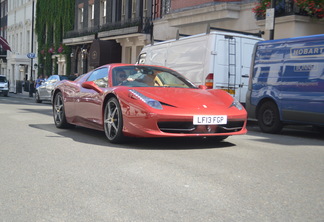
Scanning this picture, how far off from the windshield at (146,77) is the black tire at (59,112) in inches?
76.1

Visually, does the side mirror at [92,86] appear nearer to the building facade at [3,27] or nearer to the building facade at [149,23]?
the building facade at [149,23]

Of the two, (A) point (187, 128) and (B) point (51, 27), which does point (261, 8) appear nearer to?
(A) point (187, 128)

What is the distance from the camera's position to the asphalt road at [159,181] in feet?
12.1

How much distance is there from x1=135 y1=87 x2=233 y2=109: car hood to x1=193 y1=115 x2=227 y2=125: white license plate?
21 centimetres

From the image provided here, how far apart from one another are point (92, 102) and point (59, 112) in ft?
5.95

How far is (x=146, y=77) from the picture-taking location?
26.1 ft

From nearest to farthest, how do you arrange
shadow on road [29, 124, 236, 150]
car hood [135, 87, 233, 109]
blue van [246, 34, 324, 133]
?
car hood [135, 87, 233, 109] → shadow on road [29, 124, 236, 150] → blue van [246, 34, 324, 133]

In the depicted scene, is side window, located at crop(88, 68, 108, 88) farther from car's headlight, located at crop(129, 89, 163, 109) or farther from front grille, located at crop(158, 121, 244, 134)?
front grille, located at crop(158, 121, 244, 134)

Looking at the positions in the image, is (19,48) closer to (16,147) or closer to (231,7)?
(231,7)

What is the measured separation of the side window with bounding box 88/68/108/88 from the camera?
8039mm

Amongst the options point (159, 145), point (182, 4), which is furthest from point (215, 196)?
point (182, 4)

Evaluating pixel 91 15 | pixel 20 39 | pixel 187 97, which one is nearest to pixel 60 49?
pixel 91 15

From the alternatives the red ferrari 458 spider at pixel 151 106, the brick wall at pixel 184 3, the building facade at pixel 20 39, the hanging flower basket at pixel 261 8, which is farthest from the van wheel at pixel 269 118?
the building facade at pixel 20 39

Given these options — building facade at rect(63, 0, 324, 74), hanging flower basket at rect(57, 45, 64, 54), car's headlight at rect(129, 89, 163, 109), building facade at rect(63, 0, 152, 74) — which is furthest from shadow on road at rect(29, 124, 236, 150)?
hanging flower basket at rect(57, 45, 64, 54)
